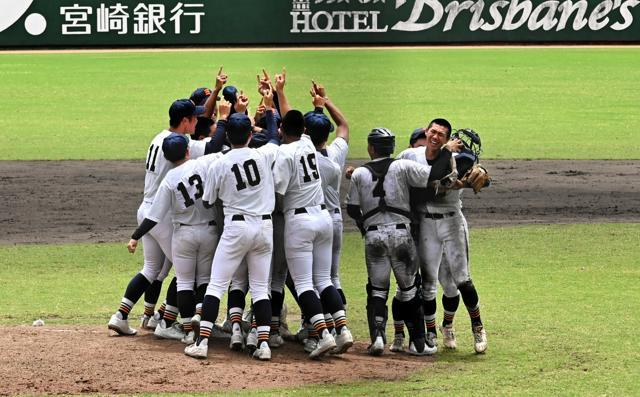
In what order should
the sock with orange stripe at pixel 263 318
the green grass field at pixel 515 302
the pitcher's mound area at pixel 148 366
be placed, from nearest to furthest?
the pitcher's mound area at pixel 148 366 < the green grass field at pixel 515 302 < the sock with orange stripe at pixel 263 318

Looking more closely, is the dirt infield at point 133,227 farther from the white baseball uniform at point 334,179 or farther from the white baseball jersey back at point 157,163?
the white baseball jersey back at point 157,163

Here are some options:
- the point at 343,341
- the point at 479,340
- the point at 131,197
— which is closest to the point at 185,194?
the point at 343,341

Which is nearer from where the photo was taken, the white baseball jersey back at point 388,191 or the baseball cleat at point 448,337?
the white baseball jersey back at point 388,191

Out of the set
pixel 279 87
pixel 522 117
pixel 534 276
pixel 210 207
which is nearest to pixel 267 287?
pixel 210 207

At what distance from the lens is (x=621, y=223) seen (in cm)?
1318

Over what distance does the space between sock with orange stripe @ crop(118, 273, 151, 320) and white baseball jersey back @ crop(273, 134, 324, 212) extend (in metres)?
1.14

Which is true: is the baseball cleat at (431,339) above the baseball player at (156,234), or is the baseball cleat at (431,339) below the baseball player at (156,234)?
below

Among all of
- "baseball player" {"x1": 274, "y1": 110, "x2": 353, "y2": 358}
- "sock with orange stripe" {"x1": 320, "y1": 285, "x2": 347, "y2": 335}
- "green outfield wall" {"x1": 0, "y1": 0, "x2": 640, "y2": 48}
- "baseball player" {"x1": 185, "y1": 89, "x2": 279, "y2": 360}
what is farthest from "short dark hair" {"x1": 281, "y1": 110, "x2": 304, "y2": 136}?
"green outfield wall" {"x1": 0, "y1": 0, "x2": 640, "y2": 48}

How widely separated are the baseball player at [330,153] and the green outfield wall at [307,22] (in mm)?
16819

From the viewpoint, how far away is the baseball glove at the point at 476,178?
7.14 m

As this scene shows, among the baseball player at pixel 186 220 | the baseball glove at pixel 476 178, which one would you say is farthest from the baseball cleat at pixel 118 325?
the baseball glove at pixel 476 178

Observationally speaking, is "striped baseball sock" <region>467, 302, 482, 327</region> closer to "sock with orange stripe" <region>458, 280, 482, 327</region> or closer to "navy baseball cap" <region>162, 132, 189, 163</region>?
"sock with orange stripe" <region>458, 280, 482, 327</region>

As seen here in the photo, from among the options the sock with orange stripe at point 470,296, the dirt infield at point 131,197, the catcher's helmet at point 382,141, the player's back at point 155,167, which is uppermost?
the catcher's helmet at point 382,141

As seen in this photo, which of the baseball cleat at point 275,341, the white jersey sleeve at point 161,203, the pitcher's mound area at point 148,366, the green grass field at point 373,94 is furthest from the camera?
the green grass field at point 373,94
